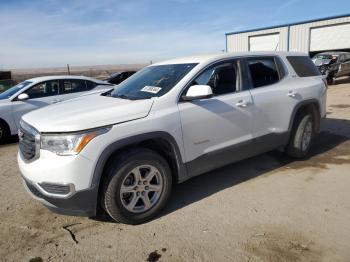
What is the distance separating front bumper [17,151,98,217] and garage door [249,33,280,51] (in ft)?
86.7

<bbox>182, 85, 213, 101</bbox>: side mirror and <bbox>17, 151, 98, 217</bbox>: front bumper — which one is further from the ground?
<bbox>182, 85, 213, 101</bbox>: side mirror

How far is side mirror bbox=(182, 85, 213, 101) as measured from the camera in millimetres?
3707

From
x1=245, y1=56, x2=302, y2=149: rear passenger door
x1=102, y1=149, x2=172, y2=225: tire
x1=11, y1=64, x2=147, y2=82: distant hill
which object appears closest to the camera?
x1=102, y1=149, x2=172, y2=225: tire

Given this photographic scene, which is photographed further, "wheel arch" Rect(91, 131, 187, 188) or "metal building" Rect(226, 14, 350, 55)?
"metal building" Rect(226, 14, 350, 55)

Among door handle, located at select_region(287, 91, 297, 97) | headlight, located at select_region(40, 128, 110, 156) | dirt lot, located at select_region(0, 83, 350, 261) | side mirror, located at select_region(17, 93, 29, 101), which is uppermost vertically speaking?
door handle, located at select_region(287, 91, 297, 97)

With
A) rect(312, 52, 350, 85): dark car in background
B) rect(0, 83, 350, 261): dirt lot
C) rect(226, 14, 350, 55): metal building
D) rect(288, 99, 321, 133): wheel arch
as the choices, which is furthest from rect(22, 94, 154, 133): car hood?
rect(226, 14, 350, 55): metal building

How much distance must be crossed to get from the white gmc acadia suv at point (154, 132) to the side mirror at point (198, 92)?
1 centimetres

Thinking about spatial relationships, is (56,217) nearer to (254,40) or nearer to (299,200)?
(299,200)

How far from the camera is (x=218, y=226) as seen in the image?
3.50 m

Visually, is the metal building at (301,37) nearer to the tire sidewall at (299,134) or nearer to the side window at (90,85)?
the side window at (90,85)

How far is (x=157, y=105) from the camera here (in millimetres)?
3652

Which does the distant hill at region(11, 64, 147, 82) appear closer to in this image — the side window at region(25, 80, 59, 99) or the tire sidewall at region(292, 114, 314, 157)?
the side window at region(25, 80, 59, 99)

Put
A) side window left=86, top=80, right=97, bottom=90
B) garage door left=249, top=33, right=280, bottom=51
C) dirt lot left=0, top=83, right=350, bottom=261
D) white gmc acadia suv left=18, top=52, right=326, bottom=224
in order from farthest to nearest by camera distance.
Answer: garage door left=249, top=33, right=280, bottom=51 → side window left=86, top=80, right=97, bottom=90 → white gmc acadia suv left=18, top=52, right=326, bottom=224 → dirt lot left=0, top=83, right=350, bottom=261

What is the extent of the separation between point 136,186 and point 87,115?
35.8 inches
